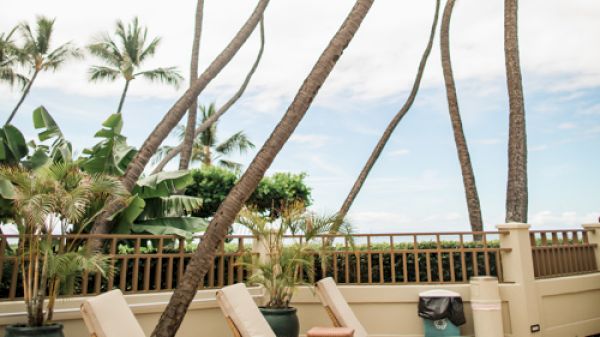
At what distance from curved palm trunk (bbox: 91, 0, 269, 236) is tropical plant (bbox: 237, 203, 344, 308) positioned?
233cm

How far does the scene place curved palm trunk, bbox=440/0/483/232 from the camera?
36.6ft

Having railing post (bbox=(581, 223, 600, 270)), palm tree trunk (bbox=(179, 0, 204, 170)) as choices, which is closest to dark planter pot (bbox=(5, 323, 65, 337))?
palm tree trunk (bbox=(179, 0, 204, 170))

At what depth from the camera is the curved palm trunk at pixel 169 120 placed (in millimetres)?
7721

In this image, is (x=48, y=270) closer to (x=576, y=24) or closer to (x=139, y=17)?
(x=576, y=24)

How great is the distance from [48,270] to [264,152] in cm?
275

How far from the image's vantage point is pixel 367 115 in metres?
16.1

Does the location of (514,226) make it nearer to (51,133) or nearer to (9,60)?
(51,133)

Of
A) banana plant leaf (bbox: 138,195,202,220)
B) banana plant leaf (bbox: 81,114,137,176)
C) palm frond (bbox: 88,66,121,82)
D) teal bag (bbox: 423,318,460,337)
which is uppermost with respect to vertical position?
palm frond (bbox: 88,66,121,82)

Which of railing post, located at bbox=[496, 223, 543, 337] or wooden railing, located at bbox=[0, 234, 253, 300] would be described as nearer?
wooden railing, located at bbox=[0, 234, 253, 300]

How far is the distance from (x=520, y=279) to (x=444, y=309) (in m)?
1.47

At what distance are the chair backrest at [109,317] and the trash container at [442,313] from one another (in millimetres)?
4639

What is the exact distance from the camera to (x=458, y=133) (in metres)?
11.8

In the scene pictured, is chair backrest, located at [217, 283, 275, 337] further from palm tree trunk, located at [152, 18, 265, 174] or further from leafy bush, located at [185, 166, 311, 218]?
palm tree trunk, located at [152, 18, 265, 174]

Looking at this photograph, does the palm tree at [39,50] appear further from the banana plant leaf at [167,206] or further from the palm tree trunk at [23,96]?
the banana plant leaf at [167,206]
